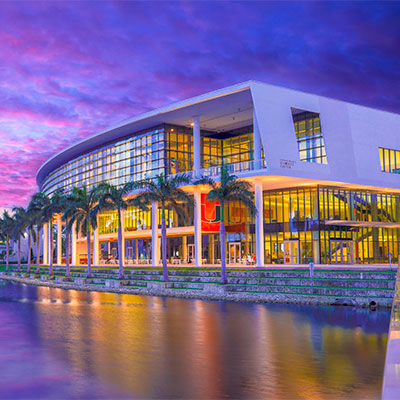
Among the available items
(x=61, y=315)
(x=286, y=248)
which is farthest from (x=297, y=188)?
(x=61, y=315)

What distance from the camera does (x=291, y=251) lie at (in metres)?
49.0

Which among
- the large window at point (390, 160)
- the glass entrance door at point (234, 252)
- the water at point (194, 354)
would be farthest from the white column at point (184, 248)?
the water at point (194, 354)

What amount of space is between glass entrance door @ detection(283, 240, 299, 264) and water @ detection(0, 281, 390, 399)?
2615 cm

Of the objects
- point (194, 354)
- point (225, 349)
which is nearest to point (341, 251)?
point (225, 349)

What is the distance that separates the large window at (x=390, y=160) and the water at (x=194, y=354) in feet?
101

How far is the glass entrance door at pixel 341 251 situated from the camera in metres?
47.9

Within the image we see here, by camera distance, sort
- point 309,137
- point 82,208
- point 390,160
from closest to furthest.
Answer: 1. point 309,137
2. point 82,208
3. point 390,160

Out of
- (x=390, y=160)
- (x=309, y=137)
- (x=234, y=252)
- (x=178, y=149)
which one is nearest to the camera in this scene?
(x=309, y=137)

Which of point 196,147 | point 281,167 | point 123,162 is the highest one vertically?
point 123,162

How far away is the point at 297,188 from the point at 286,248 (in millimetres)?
5701

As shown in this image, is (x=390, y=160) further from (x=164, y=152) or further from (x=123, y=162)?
(x=123, y=162)

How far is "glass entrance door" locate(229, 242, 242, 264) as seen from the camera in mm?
52594

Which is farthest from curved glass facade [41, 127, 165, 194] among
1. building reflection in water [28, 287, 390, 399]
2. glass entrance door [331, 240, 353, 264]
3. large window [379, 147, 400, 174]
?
building reflection in water [28, 287, 390, 399]

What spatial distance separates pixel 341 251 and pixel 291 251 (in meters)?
4.52
